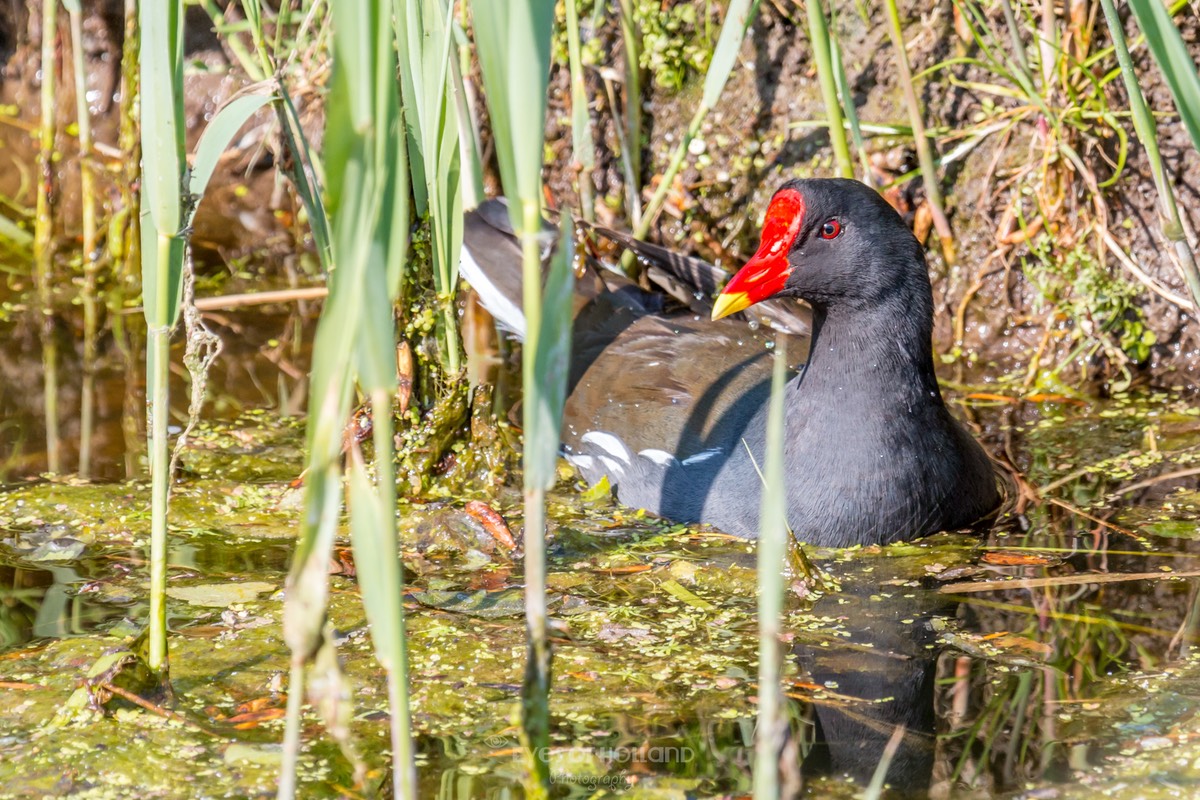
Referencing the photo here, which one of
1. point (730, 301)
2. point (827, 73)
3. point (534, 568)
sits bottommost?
point (534, 568)

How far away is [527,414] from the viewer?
1.35 m

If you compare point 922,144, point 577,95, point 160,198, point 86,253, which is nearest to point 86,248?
point 86,253

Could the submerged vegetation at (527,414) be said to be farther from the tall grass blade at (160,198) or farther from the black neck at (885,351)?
the black neck at (885,351)

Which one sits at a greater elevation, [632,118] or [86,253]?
[632,118]

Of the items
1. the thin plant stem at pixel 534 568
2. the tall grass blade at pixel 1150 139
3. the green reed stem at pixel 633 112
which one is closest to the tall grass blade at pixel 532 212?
the thin plant stem at pixel 534 568

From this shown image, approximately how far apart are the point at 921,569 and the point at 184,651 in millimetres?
1485

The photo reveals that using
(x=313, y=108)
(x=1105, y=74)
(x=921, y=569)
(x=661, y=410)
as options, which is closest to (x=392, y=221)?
(x=921, y=569)

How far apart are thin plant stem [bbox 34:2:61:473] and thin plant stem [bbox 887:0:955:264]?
2.50 metres

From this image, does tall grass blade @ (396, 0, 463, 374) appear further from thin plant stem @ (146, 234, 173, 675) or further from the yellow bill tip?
the yellow bill tip

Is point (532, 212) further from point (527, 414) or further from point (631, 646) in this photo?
point (631, 646)

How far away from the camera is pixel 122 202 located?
4.50m

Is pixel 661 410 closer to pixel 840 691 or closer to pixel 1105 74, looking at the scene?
pixel 840 691

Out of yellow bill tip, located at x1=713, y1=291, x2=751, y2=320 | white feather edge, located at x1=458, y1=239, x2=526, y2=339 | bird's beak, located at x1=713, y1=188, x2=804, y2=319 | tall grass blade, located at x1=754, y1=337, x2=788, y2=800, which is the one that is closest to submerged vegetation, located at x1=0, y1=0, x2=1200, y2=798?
tall grass blade, located at x1=754, y1=337, x2=788, y2=800

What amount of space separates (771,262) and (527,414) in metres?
1.62
